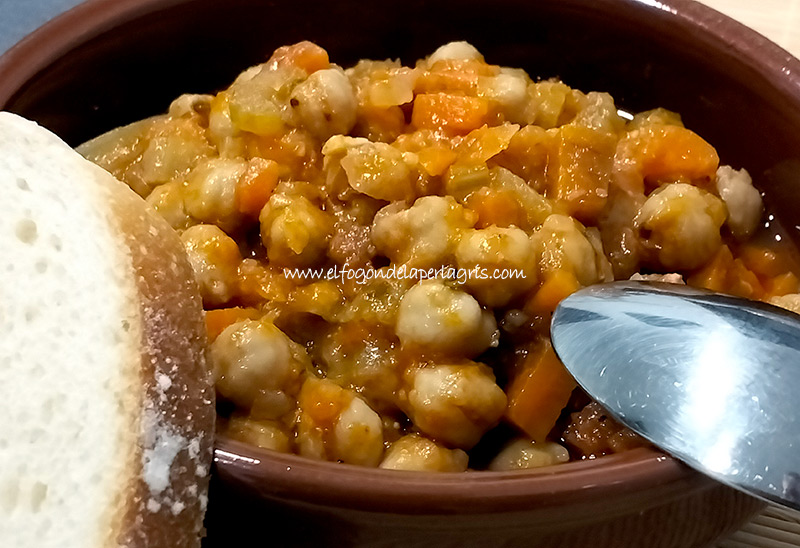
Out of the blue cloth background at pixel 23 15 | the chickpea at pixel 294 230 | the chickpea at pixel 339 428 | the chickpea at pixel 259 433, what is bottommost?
the blue cloth background at pixel 23 15

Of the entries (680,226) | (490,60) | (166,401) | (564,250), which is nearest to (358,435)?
(166,401)

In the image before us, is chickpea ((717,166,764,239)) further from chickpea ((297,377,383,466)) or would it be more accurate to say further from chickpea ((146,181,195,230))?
chickpea ((146,181,195,230))

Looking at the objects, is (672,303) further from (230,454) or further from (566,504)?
(230,454)

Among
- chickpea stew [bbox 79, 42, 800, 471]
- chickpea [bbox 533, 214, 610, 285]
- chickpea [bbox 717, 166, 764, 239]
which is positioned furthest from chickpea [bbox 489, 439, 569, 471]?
chickpea [bbox 717, 166, 764, 239]

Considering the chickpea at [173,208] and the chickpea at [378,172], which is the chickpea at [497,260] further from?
the chickpea at [173,208]

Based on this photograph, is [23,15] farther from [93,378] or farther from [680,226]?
[680,226]

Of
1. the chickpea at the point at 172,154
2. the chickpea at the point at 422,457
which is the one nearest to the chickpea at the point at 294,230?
the chickpea at the point at 172,154

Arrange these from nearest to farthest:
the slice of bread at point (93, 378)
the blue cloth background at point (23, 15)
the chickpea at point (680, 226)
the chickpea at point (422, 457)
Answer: the slice of bread at point (93, 378) → the chickpea at point (422, 457) → the chickpea at point (680, 226) → the blue cloth background at point (23, 15)
